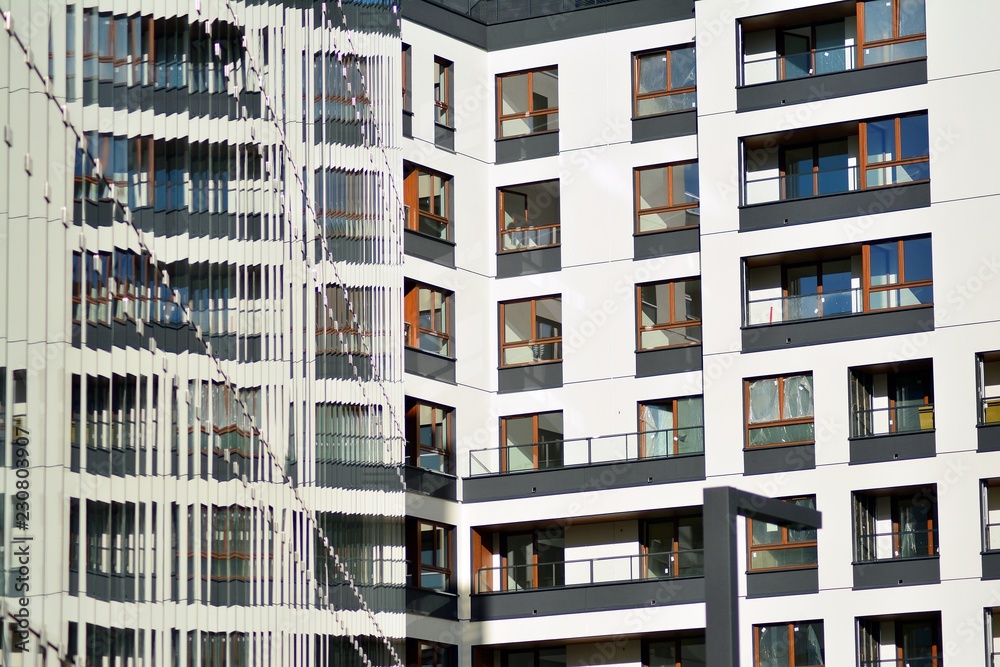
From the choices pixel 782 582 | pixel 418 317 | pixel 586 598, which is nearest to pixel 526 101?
pixel 418 317

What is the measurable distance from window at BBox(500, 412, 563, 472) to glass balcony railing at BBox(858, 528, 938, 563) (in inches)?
329

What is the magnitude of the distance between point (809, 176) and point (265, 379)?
61.5ft

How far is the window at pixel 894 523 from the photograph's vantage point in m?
46.8

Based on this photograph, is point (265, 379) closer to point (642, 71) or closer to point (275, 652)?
point (275, 652)

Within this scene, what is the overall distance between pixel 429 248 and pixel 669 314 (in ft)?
20.7

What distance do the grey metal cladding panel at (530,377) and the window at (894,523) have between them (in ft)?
29.2

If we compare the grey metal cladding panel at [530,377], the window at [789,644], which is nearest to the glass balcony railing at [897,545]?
the window at [789,644]

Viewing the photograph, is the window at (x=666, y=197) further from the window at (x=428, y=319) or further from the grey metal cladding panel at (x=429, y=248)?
the window at (x=428, y=319)

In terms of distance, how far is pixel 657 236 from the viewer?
51469 mm

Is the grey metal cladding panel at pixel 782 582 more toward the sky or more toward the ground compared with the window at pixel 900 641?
more toward the sky

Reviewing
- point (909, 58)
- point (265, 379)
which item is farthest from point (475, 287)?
point (265, 379)

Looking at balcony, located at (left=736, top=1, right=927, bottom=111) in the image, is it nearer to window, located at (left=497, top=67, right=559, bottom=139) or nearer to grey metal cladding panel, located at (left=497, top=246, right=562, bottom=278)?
window, located at (left=497, top=67, right=559, bottom=139)

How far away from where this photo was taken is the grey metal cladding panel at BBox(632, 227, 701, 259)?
51.1 m

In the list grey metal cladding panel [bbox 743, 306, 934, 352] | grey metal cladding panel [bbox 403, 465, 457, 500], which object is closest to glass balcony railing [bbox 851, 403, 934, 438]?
grey metal cladding panel [bbox 743, 306, 934, 352]
